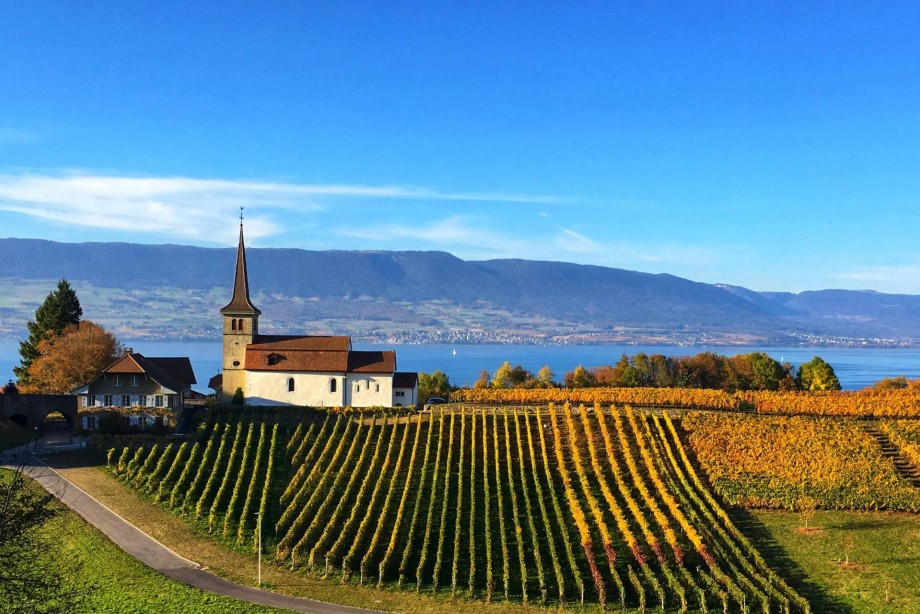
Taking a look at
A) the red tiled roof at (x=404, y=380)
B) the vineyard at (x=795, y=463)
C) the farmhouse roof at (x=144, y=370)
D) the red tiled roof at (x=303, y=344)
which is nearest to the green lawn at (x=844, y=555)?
the vineyard at (x=795, y=463)

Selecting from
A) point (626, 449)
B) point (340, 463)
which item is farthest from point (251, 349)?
point (626, 449)

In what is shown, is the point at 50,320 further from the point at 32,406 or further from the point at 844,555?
the point at 844,555

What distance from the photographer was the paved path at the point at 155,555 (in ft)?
99.6

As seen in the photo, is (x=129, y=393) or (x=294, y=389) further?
(x=294, y=389)

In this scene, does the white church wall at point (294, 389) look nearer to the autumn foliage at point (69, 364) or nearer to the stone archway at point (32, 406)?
the autumn foliage at point (69, 364)

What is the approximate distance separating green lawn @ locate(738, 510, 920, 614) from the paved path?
16783mm

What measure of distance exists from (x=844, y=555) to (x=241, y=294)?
4398 centimetres

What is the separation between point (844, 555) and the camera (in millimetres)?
36188

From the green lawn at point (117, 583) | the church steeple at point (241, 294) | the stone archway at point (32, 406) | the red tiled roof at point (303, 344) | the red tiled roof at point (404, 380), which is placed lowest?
the green lawn at point (117, 583)

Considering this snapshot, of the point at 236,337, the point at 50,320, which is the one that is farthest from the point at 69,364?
the point at 236,337

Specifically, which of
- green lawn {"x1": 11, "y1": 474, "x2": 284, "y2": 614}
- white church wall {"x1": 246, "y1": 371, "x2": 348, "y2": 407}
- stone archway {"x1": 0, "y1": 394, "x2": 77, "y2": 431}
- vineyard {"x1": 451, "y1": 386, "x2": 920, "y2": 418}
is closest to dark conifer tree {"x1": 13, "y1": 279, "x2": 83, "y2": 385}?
stone archway {"x1": 0, "y1": 394, "x2": 77, "y2": 431}

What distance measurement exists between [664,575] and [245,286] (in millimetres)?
40887

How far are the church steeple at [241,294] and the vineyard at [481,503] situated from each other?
9.48 m

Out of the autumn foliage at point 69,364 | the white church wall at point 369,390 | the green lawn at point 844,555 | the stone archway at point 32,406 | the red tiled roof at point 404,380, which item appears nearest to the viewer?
the green lawn at point 844,555
